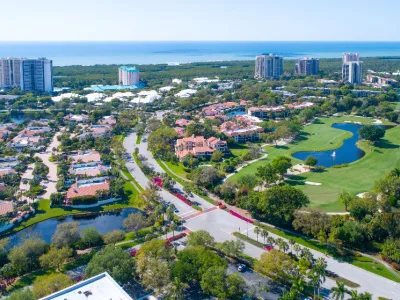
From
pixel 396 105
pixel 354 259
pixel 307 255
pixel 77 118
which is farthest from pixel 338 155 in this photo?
pixel 77 118

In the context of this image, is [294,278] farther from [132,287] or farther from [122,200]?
[122,200]

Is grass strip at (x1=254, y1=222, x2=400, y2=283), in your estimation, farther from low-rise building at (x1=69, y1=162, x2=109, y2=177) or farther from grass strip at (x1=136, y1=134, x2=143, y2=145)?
grass strip at (x1=136, y1=134, x2=143, y2=145)

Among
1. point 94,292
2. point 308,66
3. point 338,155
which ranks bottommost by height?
point 94,292

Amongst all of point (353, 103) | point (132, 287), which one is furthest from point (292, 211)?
point (353, 103)

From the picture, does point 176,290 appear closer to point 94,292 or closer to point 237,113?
point 94,292

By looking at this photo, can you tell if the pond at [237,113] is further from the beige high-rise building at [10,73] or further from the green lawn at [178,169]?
the beige high-rise building at [10,73]

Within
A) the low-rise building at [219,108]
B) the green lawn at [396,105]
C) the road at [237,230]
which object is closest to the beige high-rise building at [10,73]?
the low-rise building at [219,108]

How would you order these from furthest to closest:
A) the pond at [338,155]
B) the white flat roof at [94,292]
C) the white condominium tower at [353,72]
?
the white condominium tower at [353,72]
the pond at [338,155]
the white flat roof at [94,292]
